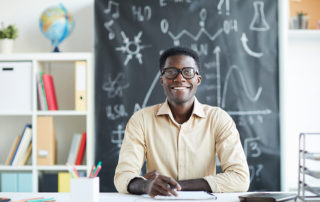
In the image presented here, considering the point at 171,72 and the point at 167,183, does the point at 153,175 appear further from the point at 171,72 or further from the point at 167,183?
the point at 171,72

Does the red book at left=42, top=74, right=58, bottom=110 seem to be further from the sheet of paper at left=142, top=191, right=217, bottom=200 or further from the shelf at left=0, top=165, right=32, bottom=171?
the sheet of paper at left=142, top=191, right=217, bottom=200

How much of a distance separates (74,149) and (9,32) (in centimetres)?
98

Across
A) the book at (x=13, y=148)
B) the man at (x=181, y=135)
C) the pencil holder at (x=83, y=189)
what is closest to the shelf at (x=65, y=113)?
the book at (x=13, y=148)

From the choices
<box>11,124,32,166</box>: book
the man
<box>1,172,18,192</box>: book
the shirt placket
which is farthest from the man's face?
<box>1,172,18,192</box>: book

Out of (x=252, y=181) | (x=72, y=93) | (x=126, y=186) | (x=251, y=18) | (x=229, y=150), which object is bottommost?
(x=252, y=181)

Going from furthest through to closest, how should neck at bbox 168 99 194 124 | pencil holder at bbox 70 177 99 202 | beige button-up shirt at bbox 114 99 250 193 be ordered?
neck at bbox 168 99 194 124 → beige button-up shirt at bbox 114 99 250 193 → pencil holder at bbox 70 177 99 202

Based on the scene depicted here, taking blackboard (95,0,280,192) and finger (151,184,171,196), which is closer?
finger (151,184,171,196)

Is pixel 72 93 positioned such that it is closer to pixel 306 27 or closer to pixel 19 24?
pixel 19 24

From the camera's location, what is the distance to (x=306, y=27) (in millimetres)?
3146

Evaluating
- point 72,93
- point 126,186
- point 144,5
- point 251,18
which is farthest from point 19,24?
point 126,186

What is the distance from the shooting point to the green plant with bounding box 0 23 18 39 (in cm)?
309

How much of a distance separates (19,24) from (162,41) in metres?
1.12

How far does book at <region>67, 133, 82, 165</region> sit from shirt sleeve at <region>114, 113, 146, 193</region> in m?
1.13

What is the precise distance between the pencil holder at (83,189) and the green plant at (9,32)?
2.07m
